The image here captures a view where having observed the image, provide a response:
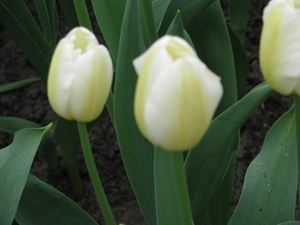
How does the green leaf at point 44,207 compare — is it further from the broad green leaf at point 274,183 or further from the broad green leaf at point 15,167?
the broad green leaf at point 274,183

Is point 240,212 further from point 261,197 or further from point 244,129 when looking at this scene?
point 244,129

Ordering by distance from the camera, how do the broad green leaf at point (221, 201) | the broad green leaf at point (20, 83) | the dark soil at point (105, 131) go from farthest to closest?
the broad green leaf at point (20, 83) → the dark soil at point (105, 131) → the broad green leaf at point (221, 201)

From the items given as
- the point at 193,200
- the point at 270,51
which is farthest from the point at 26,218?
the point at 270,51

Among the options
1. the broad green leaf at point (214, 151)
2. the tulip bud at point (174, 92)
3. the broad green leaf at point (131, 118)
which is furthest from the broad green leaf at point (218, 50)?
the tulip bud at point (174, 92)

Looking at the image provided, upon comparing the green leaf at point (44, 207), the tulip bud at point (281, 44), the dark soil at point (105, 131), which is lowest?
the dark soil at point (105, 131)

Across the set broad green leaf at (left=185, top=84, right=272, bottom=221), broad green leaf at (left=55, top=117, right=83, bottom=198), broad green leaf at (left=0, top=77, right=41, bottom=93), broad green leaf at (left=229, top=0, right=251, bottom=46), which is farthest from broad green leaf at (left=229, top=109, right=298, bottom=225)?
broad green leaf at (left=0, top=77, right=41, bottom=93)

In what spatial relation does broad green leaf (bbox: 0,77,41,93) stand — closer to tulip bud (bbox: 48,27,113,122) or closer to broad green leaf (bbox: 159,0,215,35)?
broad green leaf (bbox: 159,0,215,35)
